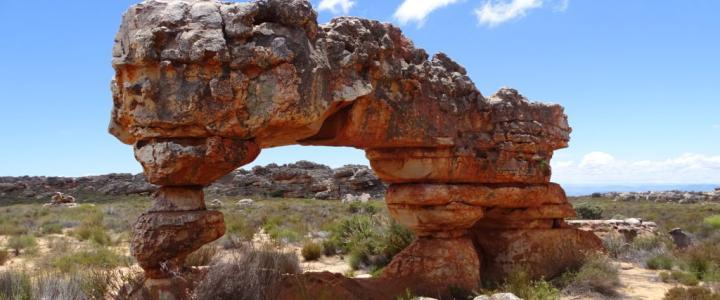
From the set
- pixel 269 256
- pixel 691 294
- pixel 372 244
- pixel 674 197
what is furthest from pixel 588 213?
pixel 674 197

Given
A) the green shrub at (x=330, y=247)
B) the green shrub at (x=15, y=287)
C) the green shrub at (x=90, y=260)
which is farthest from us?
the green shrub at (x=330, y=247)

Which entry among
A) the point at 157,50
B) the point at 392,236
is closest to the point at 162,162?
the point at 157,50

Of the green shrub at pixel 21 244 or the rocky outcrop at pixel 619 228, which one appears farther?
the rocky outcrop at pixel 619 228

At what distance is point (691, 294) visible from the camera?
711cm

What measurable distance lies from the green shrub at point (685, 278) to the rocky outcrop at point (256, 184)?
931 inches

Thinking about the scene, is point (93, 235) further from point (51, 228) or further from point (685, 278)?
point (685, 278)

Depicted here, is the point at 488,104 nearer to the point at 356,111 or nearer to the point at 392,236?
the point at 356,111

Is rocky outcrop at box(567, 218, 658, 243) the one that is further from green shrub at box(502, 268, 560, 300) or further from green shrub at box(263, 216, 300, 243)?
green shrub at box(263, 216, 300, 243)

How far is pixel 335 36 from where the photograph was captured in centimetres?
642

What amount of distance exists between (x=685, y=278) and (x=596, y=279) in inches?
67.9

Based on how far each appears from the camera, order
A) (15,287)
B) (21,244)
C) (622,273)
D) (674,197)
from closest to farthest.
Result: (15,287)
(622,273)
(21,244)
(674,197)

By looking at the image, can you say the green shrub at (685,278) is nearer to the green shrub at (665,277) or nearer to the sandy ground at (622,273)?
the green shrub at (665,277)

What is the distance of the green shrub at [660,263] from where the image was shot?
10.1m

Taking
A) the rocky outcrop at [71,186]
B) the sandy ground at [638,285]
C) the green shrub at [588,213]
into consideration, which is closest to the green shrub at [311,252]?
the sandy ground at [638,285]
